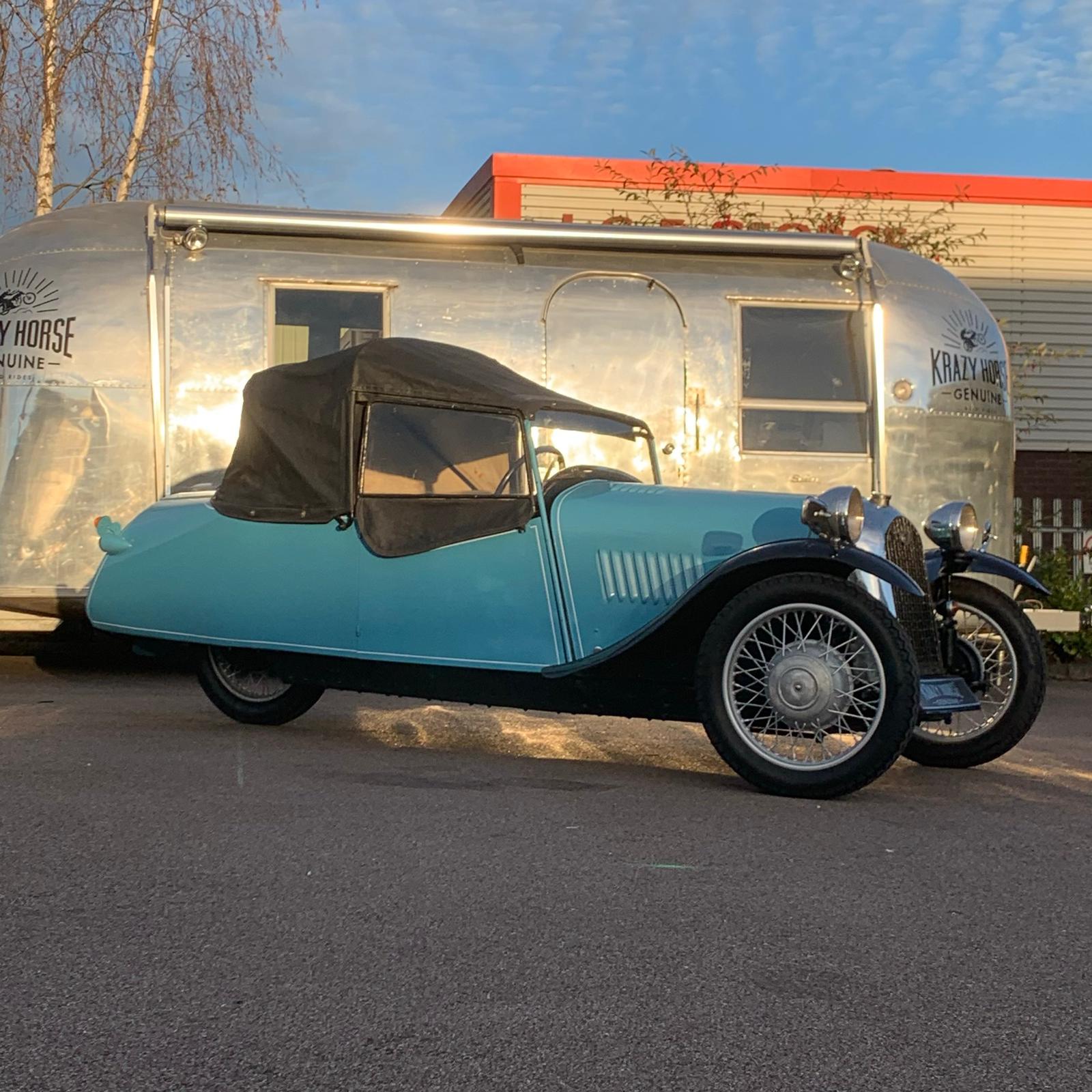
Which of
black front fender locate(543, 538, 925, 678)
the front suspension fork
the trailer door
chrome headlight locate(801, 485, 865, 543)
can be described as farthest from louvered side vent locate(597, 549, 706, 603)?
the trailer door

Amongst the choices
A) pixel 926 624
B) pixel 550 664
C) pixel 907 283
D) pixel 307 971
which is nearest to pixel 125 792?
pixel 550 664

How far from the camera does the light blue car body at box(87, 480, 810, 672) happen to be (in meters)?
6.20

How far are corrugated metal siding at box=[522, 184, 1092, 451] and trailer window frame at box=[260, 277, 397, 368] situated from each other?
1078 cm

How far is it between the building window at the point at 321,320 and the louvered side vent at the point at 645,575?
361cm

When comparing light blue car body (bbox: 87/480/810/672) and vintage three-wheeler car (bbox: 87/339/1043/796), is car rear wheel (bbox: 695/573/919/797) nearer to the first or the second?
vintage three-wheeler car (bbox: 87/339/1043/796)

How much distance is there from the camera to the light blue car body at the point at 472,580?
20.4 ft

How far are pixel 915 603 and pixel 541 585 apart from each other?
1584 millimetres

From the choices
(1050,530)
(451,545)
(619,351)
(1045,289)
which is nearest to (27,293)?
(619,351)

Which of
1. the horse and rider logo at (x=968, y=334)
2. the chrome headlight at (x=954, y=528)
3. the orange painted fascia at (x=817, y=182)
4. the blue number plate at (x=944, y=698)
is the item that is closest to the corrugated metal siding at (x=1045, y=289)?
the orange painted fascia at (x=817, y=182)

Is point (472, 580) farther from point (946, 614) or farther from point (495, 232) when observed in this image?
point (495, 232)

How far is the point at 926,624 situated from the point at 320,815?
277 centimetres

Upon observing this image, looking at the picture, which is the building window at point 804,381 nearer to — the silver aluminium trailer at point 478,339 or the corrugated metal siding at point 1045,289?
the silver aluminium trailer at point 478,339

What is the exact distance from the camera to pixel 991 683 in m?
6.54

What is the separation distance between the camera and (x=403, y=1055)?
110 inches
